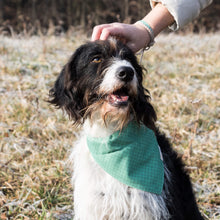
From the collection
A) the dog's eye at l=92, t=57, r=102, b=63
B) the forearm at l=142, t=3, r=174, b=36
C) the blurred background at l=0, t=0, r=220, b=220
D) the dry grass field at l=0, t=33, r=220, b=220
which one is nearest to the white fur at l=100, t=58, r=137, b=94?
the dog's eye at l=92, t=57, r=102, b=63

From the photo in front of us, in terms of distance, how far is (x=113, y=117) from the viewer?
2674mm

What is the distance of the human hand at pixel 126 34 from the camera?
2.90 meters

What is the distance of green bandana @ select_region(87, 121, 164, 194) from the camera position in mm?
2824

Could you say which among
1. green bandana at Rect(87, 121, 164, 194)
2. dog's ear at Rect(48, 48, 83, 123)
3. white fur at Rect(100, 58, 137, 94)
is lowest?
green bandana at Rect(87, 121, 164, 194)

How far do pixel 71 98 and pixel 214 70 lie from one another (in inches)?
199

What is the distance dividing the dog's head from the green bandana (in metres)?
0.15

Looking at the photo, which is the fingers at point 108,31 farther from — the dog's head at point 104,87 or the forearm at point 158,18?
the forearm at point 158,18

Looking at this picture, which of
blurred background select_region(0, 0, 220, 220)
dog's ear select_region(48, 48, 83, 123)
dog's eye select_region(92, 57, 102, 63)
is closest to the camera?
dog's eye select_region(92, 57, 102, 63)

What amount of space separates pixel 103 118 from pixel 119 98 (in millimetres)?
220

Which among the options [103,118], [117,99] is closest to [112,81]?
[117,99]

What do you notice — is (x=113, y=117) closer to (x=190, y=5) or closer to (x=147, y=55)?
(x=190, y=5)

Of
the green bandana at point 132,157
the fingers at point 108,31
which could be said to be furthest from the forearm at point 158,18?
the green bandana at point 132,157

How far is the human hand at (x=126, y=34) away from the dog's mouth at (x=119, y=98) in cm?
57

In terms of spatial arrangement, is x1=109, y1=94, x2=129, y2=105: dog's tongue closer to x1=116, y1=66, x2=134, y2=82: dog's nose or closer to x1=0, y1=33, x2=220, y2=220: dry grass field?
x1=116, y1=66, x2=134, y2=82: dog's nose
